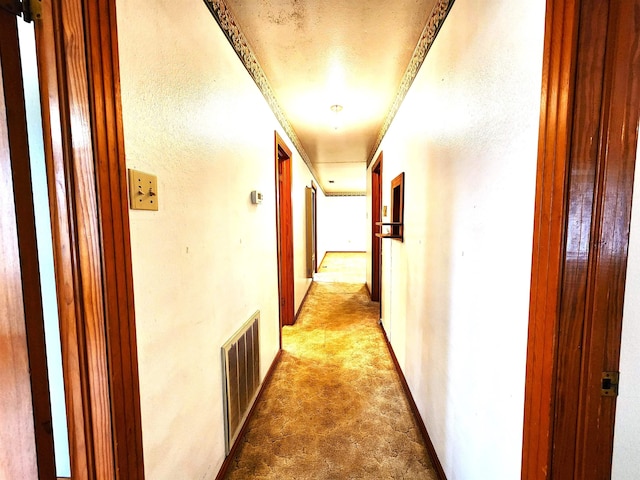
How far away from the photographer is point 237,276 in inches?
60.4

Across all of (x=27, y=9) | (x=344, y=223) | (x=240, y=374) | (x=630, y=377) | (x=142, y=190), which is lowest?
(x=240, y=374)

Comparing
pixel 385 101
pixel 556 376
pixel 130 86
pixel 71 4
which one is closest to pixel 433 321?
pixel 556 376

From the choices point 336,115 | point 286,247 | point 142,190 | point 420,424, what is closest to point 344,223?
point 286,247

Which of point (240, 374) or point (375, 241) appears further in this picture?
point (375, 241)

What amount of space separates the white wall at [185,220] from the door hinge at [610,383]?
125 centimetres

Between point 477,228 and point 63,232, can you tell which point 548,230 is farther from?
point 63,232

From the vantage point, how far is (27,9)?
0.60m

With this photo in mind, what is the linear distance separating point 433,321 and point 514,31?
4.10 ft

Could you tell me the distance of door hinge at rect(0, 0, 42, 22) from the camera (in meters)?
0.60

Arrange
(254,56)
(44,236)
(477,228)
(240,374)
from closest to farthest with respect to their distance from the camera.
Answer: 1. (44,236)
2. (477,228)
3. (240,374)
4. (254,56)

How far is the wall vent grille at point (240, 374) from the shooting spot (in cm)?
137

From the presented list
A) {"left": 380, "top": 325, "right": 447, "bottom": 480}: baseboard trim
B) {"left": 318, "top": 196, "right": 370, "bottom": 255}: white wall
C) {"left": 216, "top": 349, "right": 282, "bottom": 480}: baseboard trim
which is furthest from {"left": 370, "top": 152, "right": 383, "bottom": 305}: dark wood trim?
{"left": 318, "top": 196, "right": 370, "bottom": 255}: white wall

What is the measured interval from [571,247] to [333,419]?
5.55ft

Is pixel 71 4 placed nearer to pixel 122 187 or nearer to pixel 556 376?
pixel 122 187
